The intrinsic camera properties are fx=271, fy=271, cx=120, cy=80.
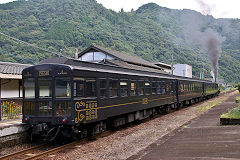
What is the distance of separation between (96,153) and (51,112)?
229 centimetres

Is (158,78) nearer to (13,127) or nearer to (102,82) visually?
(102,82)

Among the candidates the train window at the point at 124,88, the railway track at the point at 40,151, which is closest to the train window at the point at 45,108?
the railway track at the point at 40,151

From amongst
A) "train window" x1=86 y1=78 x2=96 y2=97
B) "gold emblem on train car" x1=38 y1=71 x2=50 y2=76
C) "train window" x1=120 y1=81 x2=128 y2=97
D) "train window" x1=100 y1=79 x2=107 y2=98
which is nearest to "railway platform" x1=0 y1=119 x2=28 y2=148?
"gold emblem on train car" x1=38 y1=71 x2=50 y2=76

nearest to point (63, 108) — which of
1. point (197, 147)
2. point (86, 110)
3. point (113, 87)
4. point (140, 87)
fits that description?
point (86, 110)

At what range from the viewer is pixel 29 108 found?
1012 centimetres

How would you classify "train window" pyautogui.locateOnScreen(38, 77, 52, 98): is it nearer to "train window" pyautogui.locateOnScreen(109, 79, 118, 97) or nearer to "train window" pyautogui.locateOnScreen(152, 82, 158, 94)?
"train window" pyautogui.locateOnScreen(109, 79, 118, 97)

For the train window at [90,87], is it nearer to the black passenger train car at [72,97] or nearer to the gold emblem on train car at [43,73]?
the black passenger train car at [72,97]

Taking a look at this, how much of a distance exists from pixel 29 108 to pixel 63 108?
1.51 m

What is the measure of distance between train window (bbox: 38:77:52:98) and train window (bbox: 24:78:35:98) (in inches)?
12.3

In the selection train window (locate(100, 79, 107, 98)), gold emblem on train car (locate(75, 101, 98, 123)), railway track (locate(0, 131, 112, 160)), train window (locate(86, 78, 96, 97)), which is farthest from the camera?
train window (locate(100, 79, 107, 98))

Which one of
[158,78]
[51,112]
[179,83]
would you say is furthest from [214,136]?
[179,83]

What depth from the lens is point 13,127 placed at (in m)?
10.1

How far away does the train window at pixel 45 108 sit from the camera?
9711mm

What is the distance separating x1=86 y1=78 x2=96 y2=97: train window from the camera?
10250 mm
